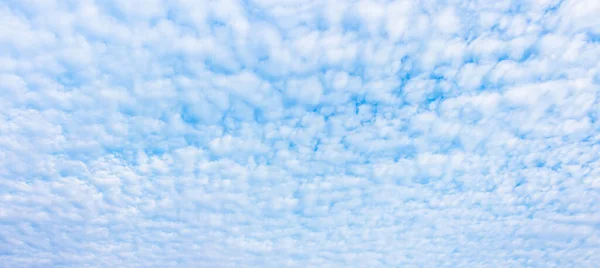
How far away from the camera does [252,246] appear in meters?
23.4

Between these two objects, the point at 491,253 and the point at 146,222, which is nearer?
the point at 146,222

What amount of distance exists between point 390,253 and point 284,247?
22.1 feet

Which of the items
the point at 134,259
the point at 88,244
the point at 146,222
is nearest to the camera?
the point at 146,222

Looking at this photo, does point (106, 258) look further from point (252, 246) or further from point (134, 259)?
point (252, 246)

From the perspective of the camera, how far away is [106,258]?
2423 centimetres

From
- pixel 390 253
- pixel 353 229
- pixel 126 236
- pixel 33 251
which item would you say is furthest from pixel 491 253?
pixel 33 251

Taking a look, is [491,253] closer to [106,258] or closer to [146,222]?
[146,222]

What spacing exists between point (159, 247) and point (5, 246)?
914 centimetres

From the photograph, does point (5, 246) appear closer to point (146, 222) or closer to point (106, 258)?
point (106, 258)

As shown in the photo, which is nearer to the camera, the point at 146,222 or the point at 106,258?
the point at 146,222

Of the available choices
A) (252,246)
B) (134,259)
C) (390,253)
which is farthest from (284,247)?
(134,259)

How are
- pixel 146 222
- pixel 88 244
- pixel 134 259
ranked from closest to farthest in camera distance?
1. pixel 146 222
2. pixel 88 244
3. pixel 134 259

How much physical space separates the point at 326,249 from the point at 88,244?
1450 centimetres

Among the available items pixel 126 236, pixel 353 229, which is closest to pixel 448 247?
pixel 353 229
